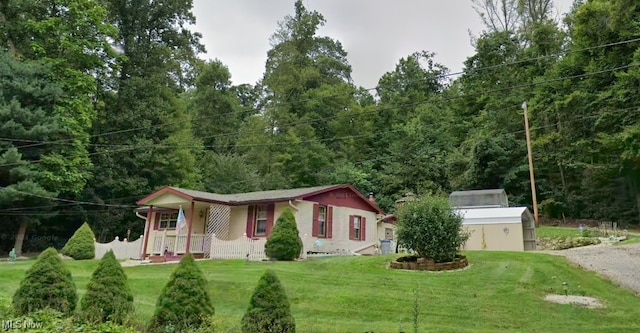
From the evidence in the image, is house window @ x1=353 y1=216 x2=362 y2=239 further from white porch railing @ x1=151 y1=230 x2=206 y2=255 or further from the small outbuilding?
white porch railing @ x1=151 y1=230 x2=206 y2=255

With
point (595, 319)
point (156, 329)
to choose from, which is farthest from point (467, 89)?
point (156, 329)

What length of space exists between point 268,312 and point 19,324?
3.38m

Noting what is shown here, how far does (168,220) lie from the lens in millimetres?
21156

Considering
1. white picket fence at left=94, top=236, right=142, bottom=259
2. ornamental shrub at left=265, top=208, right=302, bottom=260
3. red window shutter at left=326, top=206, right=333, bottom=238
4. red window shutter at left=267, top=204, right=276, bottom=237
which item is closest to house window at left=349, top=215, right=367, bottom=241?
red window shutter at left=326, top=206, right=333, bottom=238

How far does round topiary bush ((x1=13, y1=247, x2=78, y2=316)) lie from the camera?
697 cm

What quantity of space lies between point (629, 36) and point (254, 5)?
73.1ft

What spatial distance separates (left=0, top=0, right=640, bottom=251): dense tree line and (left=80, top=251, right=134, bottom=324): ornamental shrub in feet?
42.8

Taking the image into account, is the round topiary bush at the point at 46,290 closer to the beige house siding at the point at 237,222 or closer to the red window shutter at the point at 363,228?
the beige house siding at the point at 237,222

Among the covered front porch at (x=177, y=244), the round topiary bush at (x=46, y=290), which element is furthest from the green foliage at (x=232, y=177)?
the round topiary bush at (x=46, y=290)

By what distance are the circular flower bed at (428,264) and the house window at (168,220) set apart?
1227 centimetres

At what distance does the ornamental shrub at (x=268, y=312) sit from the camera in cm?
577

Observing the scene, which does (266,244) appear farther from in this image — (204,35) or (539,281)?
(204,35)

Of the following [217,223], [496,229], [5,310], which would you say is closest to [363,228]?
[496,229]

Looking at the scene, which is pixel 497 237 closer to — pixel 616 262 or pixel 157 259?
pixel 616 262
